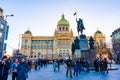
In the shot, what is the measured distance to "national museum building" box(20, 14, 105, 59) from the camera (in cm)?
11931

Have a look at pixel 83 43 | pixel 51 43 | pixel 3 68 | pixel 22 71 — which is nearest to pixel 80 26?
pixel 83 43

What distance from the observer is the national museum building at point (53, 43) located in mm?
119312

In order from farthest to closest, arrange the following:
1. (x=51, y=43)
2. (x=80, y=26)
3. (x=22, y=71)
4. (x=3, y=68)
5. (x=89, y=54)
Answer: (x=51, y=43), (x=80, y=26), (x=89, y=54), (x=22, y=71), (x=3, y=68)

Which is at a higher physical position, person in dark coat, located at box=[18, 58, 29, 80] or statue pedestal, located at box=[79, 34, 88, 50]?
statue pedestal, located at box=[79, 34, 88, 50]

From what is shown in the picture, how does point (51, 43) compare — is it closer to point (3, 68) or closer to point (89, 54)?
point (89, 54)

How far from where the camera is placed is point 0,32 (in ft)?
176

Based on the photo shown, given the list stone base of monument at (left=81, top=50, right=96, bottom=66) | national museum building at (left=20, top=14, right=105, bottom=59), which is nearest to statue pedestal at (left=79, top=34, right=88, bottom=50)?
stone base of monument at (left=81, top=50, right=96, bottom=66)

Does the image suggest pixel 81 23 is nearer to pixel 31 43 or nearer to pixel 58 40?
pixel 58 40

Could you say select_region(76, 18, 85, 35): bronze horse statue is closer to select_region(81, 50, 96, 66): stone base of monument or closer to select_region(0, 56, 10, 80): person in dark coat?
select_region(81, 50, 96, 66): stone base of monument

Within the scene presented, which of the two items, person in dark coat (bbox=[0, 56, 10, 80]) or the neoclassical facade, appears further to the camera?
the neoclassical facade

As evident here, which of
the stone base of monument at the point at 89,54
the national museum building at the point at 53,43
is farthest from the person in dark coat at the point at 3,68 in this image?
the national museum building at the point at 53,43

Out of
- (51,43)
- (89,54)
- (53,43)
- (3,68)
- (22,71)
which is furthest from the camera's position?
(51,43)

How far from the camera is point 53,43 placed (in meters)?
123

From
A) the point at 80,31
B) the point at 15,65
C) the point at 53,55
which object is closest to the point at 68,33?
the point at 53,55
